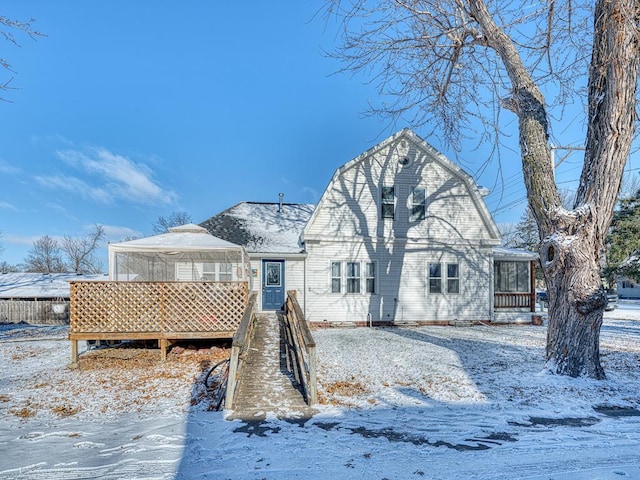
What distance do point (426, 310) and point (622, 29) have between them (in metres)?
9.60

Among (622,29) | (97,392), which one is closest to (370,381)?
(97,392)

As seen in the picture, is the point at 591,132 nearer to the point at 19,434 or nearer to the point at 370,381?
the point at 370,381

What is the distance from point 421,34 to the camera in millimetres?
8125

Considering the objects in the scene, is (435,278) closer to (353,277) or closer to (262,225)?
(353,277)

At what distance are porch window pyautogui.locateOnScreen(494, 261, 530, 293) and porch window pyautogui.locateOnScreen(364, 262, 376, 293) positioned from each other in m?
5.67

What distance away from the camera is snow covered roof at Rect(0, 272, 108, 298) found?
2050 centimetres

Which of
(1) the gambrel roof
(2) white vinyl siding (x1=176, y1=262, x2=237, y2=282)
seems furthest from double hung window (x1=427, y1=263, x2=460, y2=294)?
(2) white vinyl siding (x1=176, y1=262, x2=237, y2=282)

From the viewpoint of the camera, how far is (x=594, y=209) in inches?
236

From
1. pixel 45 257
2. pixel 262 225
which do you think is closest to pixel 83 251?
pixel 45 257

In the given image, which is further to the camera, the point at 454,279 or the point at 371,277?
the point at 454,279

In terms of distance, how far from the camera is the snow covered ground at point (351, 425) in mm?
3266

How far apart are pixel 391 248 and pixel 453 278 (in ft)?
9.13

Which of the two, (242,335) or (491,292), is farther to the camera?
(491,292)

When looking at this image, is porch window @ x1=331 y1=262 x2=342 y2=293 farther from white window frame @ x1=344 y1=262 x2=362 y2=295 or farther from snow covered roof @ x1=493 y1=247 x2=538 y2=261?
snow covered roof @ x1=493 y1=247 x2=538 y2=261
